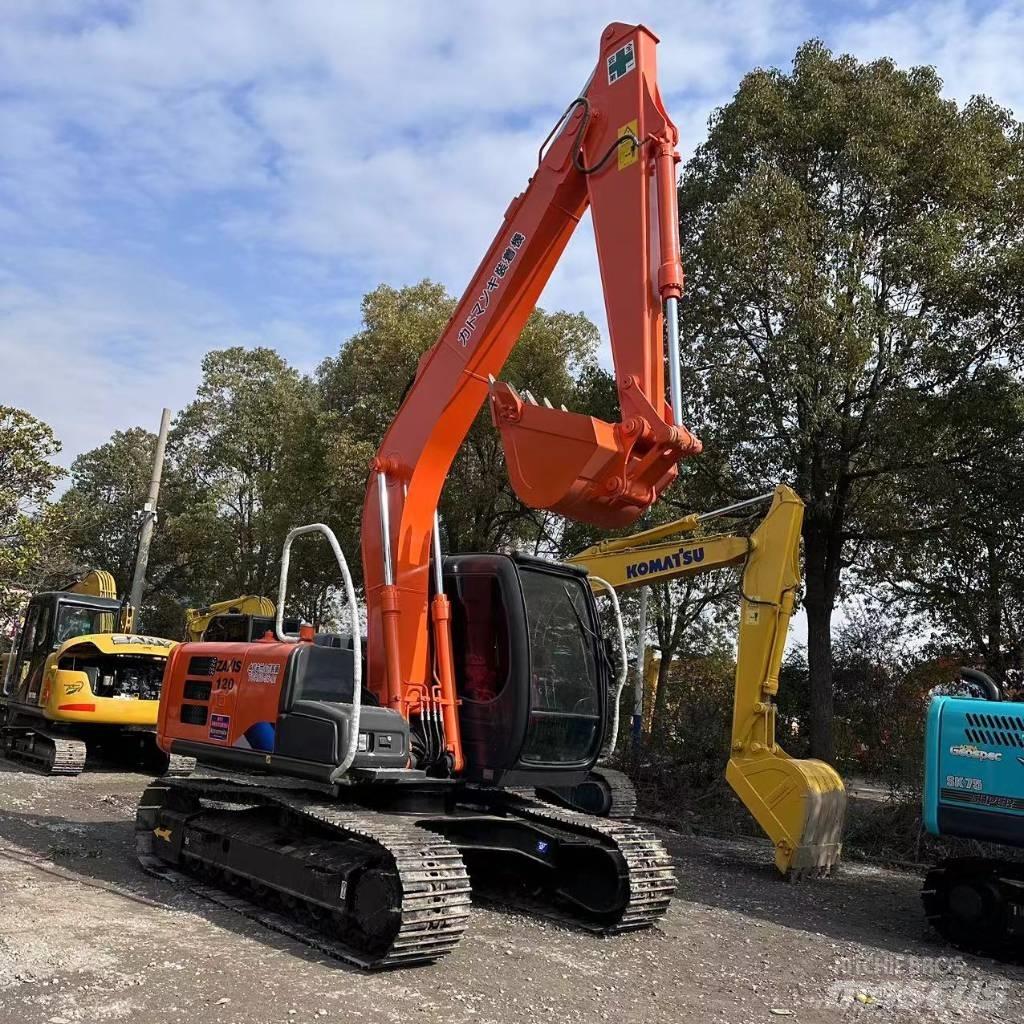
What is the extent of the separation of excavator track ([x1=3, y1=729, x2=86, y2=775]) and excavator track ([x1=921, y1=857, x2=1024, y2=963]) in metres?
10.0

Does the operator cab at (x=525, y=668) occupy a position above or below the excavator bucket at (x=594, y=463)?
below

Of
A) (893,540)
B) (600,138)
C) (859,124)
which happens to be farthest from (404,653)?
(859,124)

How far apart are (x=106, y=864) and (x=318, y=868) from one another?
2.68 m

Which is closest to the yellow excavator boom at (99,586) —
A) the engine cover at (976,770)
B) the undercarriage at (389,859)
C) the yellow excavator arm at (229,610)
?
A: the yellow excavator arm at (229,610)

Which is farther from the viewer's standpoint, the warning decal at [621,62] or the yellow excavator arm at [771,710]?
the yellow excavator arm at [771,710]

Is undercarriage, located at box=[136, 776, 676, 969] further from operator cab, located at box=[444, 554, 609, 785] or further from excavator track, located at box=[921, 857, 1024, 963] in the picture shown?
excavator track, located at box=[921, 857, 1024, 963]

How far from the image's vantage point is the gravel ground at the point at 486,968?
481cm

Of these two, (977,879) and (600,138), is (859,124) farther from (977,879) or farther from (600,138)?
(977,879)

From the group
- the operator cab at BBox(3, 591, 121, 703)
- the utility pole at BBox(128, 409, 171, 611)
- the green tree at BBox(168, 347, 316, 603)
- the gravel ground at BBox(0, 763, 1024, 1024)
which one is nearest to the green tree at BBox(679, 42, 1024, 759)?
the gravel ground at BBox(0, 763, 1024, 1024)

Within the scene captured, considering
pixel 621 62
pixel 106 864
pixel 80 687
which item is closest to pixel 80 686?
pixel 80 687

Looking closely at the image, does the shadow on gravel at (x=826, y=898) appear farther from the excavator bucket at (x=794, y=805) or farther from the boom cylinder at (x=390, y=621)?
the boom cylinder at (x=390, y=621)

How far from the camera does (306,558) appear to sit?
22078 millimetres

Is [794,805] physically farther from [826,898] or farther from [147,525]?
[147,525]

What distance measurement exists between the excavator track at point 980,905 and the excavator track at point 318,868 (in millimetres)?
3631
